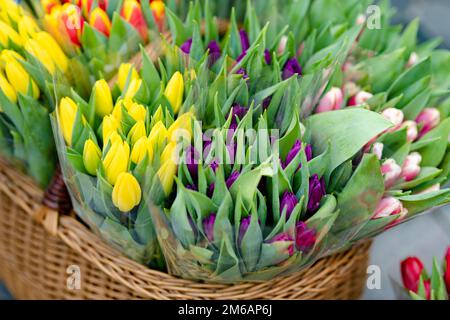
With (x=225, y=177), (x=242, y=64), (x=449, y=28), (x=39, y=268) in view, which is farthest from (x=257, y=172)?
(x=449, y=28)

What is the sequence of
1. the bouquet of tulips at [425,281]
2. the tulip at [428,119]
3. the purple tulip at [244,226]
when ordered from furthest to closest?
the tulip at [428,119]
the bouquet of tulips at [425,281]
the purple tulip at [244,226]

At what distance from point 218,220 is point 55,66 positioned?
1.03ft

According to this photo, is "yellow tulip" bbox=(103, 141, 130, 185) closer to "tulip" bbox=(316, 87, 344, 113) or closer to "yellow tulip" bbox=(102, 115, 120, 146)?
"yellow tulip" bbox=(102, 115, 120, 146)

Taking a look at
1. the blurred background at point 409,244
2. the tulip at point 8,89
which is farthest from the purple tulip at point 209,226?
the blurred background at point 409,244

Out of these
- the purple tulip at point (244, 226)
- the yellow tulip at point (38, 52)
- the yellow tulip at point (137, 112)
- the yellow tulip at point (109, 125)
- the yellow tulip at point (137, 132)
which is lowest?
the purple tulip at point (244, 226)

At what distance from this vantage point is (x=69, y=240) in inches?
36.6

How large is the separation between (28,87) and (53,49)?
2.7 inches

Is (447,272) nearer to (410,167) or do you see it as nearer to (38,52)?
(410,167)

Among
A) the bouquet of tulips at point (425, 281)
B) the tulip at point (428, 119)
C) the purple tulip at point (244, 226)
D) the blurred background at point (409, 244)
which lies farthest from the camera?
the blurred background at point (409, 244)

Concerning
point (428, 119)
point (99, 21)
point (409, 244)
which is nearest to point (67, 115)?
point (99, 21)

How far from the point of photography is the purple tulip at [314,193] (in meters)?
0.81

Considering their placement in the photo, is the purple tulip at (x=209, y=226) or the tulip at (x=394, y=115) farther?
the tulip at (x=394, y=115)

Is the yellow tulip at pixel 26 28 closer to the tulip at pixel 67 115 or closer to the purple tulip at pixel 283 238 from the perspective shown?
the tulip at pixel 67 115

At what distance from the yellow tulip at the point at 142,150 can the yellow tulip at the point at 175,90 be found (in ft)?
0.29
